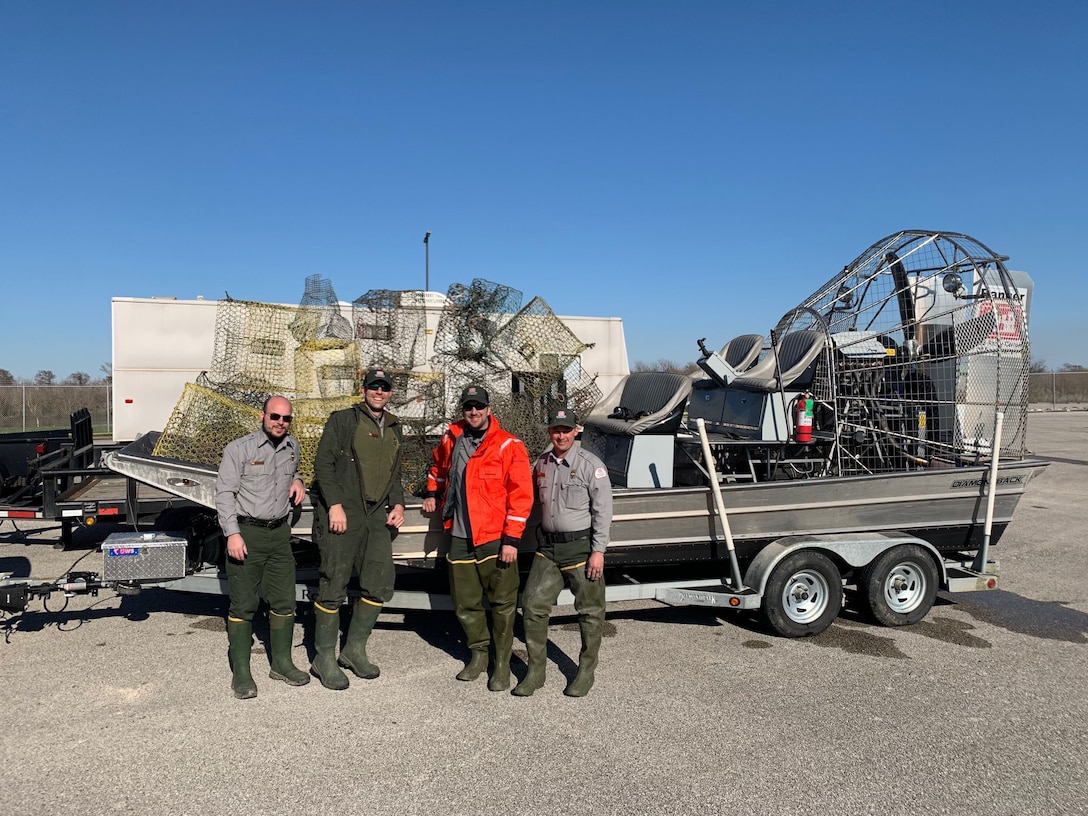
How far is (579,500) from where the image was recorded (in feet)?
15.0

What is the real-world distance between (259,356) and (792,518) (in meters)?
4.72

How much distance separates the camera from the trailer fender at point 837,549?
5461 mm

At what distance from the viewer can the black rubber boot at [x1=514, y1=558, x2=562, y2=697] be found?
457 centimetres

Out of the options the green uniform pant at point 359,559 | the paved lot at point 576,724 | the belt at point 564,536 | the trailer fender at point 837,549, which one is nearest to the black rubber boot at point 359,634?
the green uniform pant at point 359,559

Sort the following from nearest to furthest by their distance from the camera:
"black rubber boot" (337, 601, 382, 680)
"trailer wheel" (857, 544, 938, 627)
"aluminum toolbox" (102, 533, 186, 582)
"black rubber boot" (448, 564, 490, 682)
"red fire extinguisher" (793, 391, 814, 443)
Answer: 1. "black rubber boot" (448, 564, 490, 682)
2. "black rubber boot" (337, 601, 382, 680)
3. "aluminum toolbox" (102, 533, 186, 582)
4. "trailer wheel" (857, 544, 938, 627)
5. "red fire extinguisher" (793, 391, 814, 443)

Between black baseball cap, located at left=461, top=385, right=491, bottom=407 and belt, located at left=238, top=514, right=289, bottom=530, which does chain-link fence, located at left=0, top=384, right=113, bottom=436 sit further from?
black baseball cap, located at left=461, top=385, right=491, bottom=407

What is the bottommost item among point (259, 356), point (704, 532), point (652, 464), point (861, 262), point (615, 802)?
point (615, 802)

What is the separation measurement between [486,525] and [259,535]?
140cm

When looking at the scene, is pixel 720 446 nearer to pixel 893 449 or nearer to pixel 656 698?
pixel 893 449

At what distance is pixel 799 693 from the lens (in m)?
4.55

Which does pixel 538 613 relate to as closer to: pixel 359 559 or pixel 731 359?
pixel 359 559

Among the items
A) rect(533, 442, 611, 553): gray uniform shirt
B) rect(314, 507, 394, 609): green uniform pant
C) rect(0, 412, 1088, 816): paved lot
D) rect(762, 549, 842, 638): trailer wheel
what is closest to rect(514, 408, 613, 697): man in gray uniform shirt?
rect(533, 442, 611, 553): gray uniform shirt

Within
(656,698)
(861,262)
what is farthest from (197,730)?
(861,262)

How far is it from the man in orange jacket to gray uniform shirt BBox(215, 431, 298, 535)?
3.51 ft
